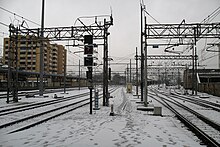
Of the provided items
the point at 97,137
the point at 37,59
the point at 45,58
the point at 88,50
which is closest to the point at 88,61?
the point at 88,50

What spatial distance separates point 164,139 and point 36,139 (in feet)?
15.7

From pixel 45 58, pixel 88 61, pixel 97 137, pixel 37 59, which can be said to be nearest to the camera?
pixel 97 137

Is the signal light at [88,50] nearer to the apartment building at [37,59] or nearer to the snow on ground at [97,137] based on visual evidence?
the snow on ground at [97,137]

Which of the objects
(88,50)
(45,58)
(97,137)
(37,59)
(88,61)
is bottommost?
(97,137)

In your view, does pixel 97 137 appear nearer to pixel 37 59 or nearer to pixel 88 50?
pixel 88 50

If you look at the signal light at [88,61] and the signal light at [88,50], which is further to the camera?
the signal light at [88,50]

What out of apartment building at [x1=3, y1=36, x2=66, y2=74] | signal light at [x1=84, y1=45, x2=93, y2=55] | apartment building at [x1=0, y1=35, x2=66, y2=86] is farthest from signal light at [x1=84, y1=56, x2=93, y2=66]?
apartment building at [x1=3, y1=36, x2=66, y2=74]

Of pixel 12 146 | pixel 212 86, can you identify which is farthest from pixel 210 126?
pixel 212 86

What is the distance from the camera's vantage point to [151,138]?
8.42 m

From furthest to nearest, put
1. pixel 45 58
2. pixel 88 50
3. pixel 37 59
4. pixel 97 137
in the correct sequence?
pixel 45 58 < pixel 37 59 < pixel 88 50 < pixel 97 137

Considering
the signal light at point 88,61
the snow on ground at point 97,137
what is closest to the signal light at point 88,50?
the signal light at point 88,61

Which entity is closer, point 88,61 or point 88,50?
point 88,61

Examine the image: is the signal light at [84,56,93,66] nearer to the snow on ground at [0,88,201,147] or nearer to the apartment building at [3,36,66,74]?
the snow on ground at [0,88,201,147]

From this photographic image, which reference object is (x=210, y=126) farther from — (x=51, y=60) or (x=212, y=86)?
(x=51, y=60)
